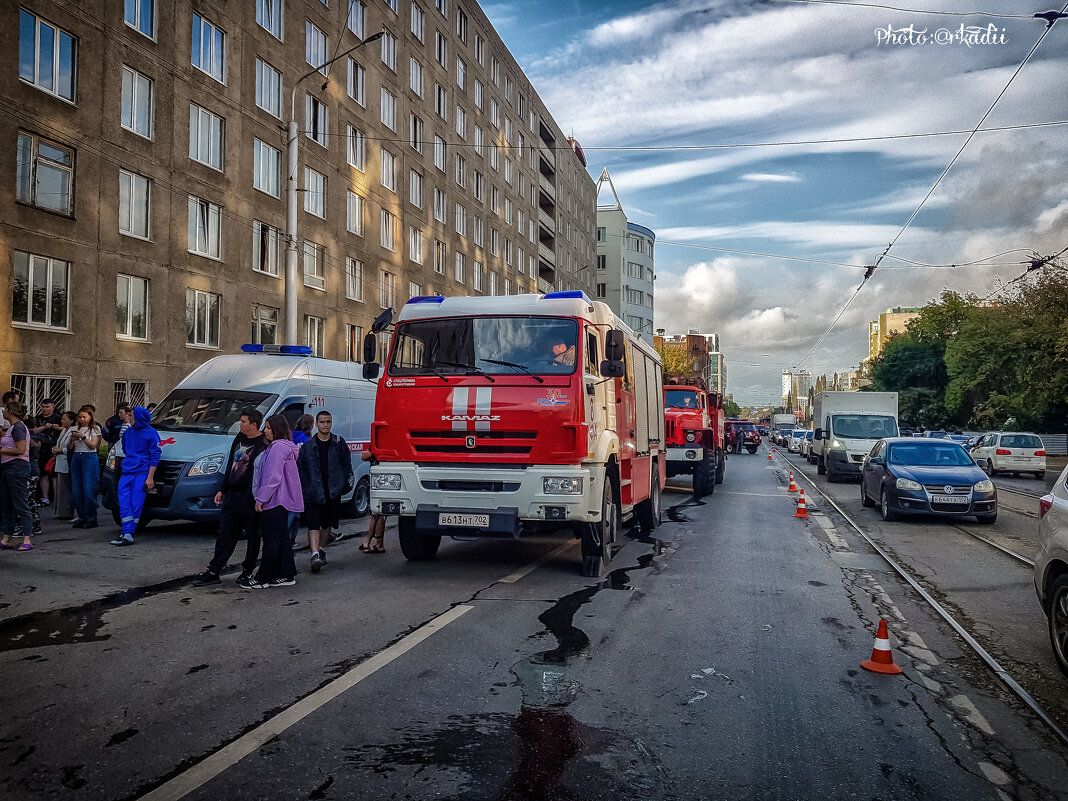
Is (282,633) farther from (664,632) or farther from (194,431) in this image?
(194,431)

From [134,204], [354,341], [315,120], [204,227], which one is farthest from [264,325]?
[315,120]

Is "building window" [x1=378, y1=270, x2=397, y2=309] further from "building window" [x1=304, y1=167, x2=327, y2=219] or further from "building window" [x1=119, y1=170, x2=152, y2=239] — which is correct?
"building window" [x1=119, y1=170, x2=152, y2=239]

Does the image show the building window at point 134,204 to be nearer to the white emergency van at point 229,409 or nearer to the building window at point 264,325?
the building window at point 264,325

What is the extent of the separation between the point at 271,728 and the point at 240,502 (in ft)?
13.7

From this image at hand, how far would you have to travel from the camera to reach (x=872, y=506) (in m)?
16.6

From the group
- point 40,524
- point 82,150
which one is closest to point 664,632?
point 40,524

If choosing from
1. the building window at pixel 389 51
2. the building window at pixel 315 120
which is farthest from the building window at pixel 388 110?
the building window at pixel 315 120

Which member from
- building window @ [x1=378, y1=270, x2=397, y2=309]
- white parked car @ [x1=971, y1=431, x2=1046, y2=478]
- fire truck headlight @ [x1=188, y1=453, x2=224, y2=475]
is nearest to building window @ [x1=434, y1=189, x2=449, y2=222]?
building window @ [x1=378, y1=270, x2=397, y2=309]

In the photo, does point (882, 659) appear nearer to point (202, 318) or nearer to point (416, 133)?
point (202, 318)

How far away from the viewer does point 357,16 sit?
32.2m

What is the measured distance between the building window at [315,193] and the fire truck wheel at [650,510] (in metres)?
19.6

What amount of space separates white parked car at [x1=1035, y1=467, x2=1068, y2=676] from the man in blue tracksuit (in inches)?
377

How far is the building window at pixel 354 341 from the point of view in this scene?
1240 inches

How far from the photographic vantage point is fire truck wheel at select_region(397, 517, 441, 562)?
9289mm
